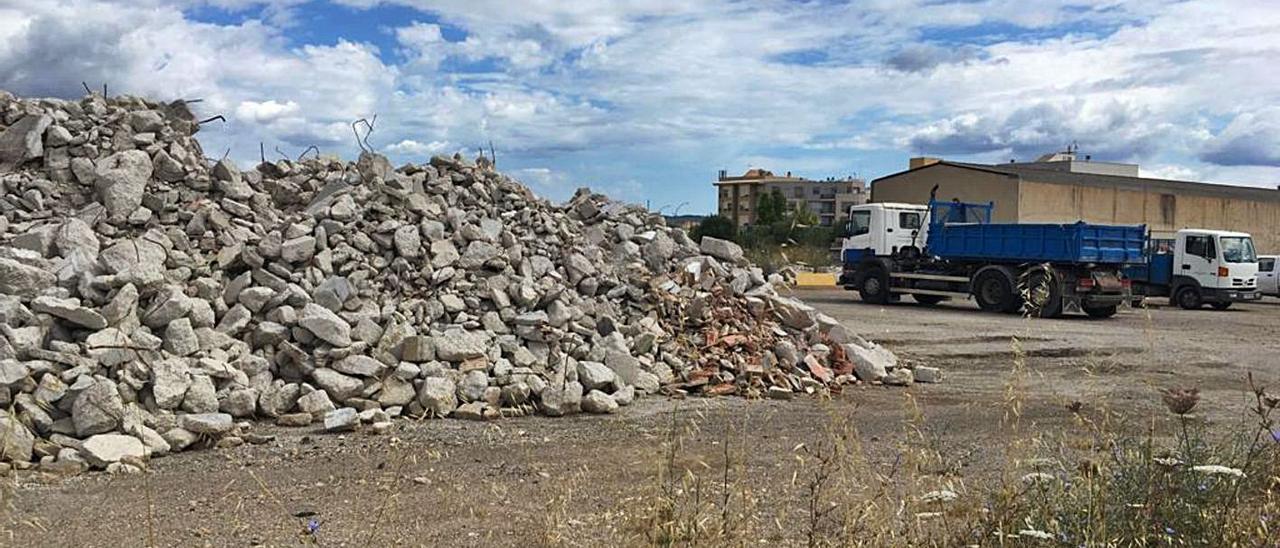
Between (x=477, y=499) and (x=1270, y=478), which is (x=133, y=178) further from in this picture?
(x=1270, y=478)

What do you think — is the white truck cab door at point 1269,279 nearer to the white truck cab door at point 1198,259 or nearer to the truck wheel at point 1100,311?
the white truck cab door at point 1198,259

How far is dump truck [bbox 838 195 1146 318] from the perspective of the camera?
21064 mm

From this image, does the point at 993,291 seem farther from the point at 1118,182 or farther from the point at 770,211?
the point at 770,211

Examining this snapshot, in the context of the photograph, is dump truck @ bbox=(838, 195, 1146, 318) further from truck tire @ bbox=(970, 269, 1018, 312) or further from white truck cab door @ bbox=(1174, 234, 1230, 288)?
white truck cab door @ bbox=(1174, 234, 1230, 288)

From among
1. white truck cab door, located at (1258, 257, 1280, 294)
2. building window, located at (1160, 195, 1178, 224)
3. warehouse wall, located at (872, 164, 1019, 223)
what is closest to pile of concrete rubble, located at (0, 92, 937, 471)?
white truck cab door, located at (1258, 257, 1280, 294)

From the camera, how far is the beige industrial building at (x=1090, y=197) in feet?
141

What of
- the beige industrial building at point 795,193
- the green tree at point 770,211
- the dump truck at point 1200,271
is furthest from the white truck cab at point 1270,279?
the beige industrial building at point 795,193

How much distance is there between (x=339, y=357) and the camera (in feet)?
30.4

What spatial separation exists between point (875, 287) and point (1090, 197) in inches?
1009

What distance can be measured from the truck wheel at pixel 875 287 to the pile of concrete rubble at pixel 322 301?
37.0 feet

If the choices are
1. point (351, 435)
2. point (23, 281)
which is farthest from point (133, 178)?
point (351, 435)

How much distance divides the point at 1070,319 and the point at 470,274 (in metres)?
14.7

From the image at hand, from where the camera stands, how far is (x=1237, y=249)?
25.5 meters

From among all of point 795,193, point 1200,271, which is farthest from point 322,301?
point 795,193
